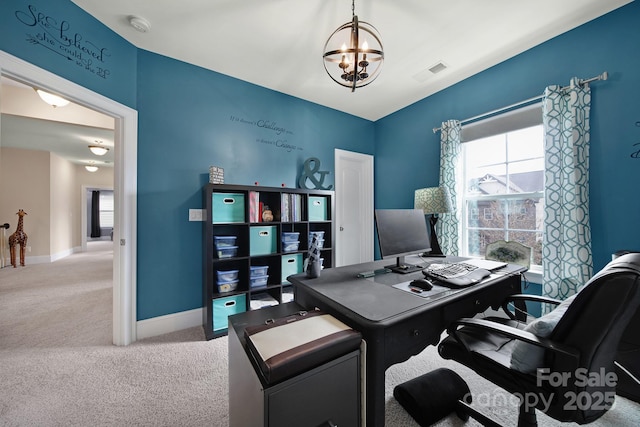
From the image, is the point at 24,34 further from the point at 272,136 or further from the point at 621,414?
the point at 621,414

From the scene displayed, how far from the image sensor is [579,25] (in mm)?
1946

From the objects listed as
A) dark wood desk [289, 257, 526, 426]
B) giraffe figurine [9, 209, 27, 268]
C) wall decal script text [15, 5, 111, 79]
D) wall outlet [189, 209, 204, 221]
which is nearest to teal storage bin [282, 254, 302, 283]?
wall outlet [189, 209, 204, 221]

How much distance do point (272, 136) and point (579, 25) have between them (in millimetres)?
3078

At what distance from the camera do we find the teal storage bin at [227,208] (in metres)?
2.23

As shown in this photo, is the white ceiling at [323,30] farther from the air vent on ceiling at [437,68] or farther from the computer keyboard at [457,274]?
the computer keyboard at [457,274]

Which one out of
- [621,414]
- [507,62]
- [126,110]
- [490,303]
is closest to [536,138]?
[507,62]

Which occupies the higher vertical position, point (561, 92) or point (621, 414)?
point (561, 92)

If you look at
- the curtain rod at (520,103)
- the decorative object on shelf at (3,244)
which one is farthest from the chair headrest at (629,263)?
the decorative object on shelf at (3,244)

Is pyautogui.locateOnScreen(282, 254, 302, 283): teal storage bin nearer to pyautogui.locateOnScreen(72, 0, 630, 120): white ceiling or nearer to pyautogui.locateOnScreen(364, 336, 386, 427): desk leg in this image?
pyautogui.locateOnScreen(364, 336, 386, 427): desk leg

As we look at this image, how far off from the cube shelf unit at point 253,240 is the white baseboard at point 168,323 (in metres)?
0.11

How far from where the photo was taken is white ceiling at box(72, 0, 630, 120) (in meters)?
1.76

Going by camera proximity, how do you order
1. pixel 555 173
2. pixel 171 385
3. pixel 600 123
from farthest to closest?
1. pixel 555 173
2. pixel 600 123
3. pixel 171 385

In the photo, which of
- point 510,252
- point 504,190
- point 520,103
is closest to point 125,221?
point 510,252

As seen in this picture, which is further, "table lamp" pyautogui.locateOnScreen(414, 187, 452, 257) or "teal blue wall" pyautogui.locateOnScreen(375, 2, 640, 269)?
"table lamp" pyautogui.locateOnScreen(414, 187, 452, 257)
